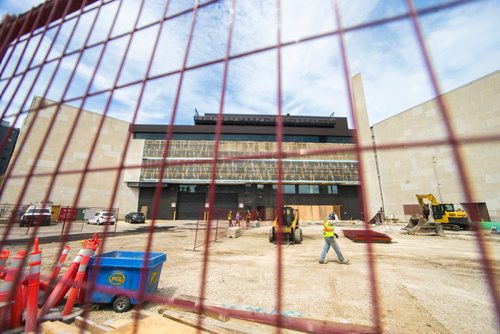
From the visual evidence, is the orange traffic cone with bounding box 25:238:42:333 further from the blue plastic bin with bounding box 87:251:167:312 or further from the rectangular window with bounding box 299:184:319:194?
the rectangular window with bounding box 299:184:319:194

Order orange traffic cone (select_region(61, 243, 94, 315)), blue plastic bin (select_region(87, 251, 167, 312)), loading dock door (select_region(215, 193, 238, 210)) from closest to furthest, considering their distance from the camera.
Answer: orange traffic cone (select_region(61, 243, 94, 315)) → blue plastic bin (select_region(87, 251, 167, 312)) → loading dock door (select_region(215, 193, 238, 210))

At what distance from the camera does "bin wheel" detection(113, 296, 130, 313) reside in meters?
4.01

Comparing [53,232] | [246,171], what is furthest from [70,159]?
[246,171]

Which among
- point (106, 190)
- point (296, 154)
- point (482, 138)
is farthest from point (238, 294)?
point (106, 190)

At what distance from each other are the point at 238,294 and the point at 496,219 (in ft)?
→ 92.0

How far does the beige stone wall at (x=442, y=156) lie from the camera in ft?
67.2

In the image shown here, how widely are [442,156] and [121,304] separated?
30510 mm

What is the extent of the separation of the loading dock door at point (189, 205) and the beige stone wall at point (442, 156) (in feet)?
80.8

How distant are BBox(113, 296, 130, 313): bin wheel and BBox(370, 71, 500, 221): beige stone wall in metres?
19.1

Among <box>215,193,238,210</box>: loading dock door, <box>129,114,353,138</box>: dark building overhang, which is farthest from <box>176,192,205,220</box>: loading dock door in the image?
<box>129,114,353,138</box>: dark building overhang

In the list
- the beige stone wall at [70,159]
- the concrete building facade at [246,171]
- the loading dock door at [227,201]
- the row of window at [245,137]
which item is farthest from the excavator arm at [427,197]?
the beige stone wall at [70,159]

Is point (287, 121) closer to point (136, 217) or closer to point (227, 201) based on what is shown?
point (227, 201)

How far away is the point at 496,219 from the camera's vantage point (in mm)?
20797

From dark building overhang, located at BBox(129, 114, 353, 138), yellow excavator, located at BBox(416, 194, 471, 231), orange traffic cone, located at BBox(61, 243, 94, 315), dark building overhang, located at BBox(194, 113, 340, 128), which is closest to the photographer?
orange traffic cone, located at BBox(61, 243, 94, 315)
